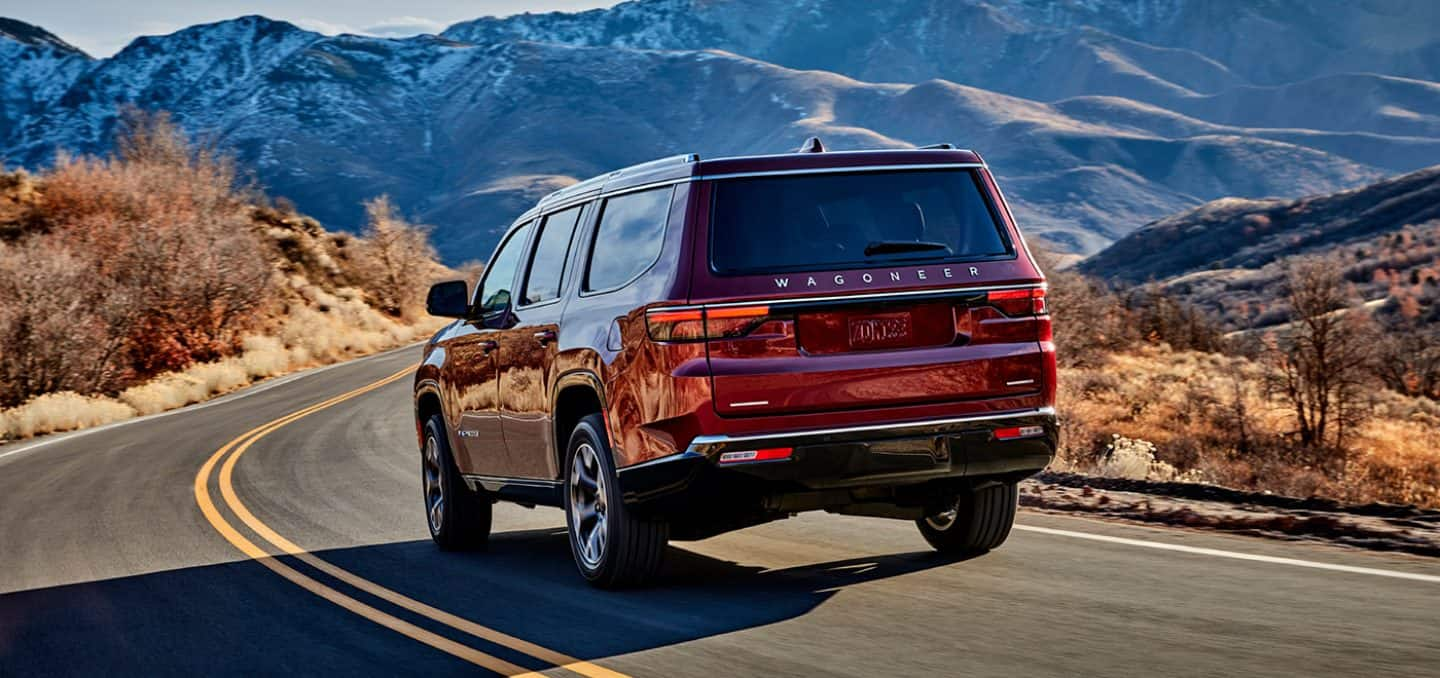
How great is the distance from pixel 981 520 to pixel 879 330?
1.73 m

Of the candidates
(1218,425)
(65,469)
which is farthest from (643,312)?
(1218,425)

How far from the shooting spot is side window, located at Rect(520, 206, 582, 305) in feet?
25.5

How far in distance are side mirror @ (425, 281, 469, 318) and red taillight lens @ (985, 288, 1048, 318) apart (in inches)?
146

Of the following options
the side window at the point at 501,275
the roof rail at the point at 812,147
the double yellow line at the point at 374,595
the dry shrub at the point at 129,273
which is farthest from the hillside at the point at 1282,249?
the roof rail at the point at 812,147

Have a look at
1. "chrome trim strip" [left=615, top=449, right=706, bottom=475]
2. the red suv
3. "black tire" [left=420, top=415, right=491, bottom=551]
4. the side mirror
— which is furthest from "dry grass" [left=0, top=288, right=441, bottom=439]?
"chrome trim strip" [left=615, top=449, right=706, bottom=475]

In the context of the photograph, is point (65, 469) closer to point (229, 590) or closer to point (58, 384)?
point (229, 590)

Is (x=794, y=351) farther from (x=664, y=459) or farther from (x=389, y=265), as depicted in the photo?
(x=389, y=265)

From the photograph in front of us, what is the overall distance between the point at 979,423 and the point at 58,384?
92.7ft

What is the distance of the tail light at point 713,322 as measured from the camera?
605cm

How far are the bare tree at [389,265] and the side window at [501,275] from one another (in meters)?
56.1

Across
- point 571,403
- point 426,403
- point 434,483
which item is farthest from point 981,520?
point 426,403

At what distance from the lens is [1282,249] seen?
11312 cm

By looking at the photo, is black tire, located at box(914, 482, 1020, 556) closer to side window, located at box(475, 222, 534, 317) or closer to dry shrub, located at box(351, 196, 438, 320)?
side window, located at box(475, 222, 534, 317)

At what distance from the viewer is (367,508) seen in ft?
38.7
